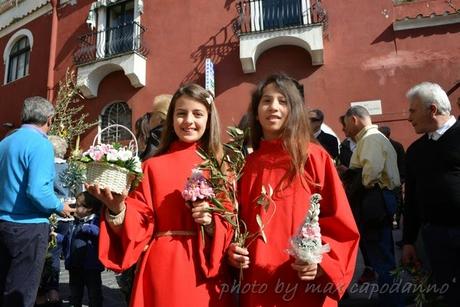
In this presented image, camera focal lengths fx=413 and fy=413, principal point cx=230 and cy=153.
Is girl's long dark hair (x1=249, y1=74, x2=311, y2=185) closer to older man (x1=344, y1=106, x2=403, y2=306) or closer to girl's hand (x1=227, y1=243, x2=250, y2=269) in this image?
girl's hand (x1=227, y1=243, x2=250, y2=269)

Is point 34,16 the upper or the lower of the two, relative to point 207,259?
upper

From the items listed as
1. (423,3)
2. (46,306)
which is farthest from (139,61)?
(46,306)

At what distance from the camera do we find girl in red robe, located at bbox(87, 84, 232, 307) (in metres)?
2.10

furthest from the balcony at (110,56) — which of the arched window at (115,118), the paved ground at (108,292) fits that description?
the paved ground at (108,292)

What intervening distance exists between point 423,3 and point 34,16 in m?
13.3

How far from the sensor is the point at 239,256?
2074mm

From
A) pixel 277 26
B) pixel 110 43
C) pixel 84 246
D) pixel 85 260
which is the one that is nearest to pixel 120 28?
pixel 110 43

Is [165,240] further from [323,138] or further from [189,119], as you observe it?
[323,138]

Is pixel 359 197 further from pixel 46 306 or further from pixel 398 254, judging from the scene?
pixel 46 306

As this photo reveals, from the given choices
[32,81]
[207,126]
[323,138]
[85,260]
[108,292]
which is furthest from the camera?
[32,81]

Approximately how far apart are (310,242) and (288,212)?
0.31m

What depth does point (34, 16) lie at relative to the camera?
51.1 ft

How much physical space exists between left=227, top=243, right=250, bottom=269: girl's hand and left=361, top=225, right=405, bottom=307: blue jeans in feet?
7.30

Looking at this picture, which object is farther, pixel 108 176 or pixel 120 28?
pixel 120 28
